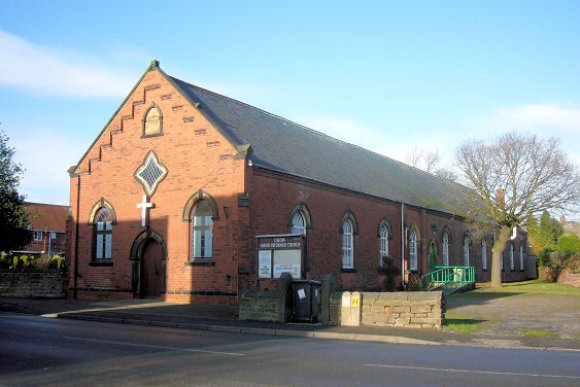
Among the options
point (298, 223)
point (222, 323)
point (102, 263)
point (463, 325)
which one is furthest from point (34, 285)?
point (463, 325)

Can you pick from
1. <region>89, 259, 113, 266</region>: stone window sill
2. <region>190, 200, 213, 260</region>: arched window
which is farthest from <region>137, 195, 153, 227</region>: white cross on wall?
<region>89, 259, 113, 266</region>: stone window sill

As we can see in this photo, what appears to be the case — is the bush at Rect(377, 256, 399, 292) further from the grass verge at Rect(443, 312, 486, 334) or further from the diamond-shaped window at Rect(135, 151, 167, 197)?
the grass verge at Rect(443, 312, 486, 334)

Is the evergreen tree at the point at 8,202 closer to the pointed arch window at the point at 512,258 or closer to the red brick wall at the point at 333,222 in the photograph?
the red brick wall at the point at 333,222

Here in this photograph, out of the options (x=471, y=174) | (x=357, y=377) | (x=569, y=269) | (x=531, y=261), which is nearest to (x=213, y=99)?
(x=471, y=174)

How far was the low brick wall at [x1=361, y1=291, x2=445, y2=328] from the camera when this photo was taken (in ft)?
56.6

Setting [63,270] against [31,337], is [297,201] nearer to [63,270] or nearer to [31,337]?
[63,270]

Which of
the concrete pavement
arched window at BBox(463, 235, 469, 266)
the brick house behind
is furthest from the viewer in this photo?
the brick house behind

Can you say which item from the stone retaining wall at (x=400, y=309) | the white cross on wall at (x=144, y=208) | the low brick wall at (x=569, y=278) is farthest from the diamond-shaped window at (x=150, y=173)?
the low brick wall at (x=569, y=278)

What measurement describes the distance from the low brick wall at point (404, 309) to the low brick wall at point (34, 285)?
1736cm

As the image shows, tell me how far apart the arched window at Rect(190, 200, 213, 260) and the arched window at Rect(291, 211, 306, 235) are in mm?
4085

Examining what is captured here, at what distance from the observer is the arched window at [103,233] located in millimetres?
28250

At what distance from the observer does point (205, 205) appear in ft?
83.1

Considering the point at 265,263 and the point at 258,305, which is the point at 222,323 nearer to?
the point at 258,305

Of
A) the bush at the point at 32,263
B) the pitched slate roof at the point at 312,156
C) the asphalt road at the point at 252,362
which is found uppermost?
the pitched slate roof at the point at 312,156
